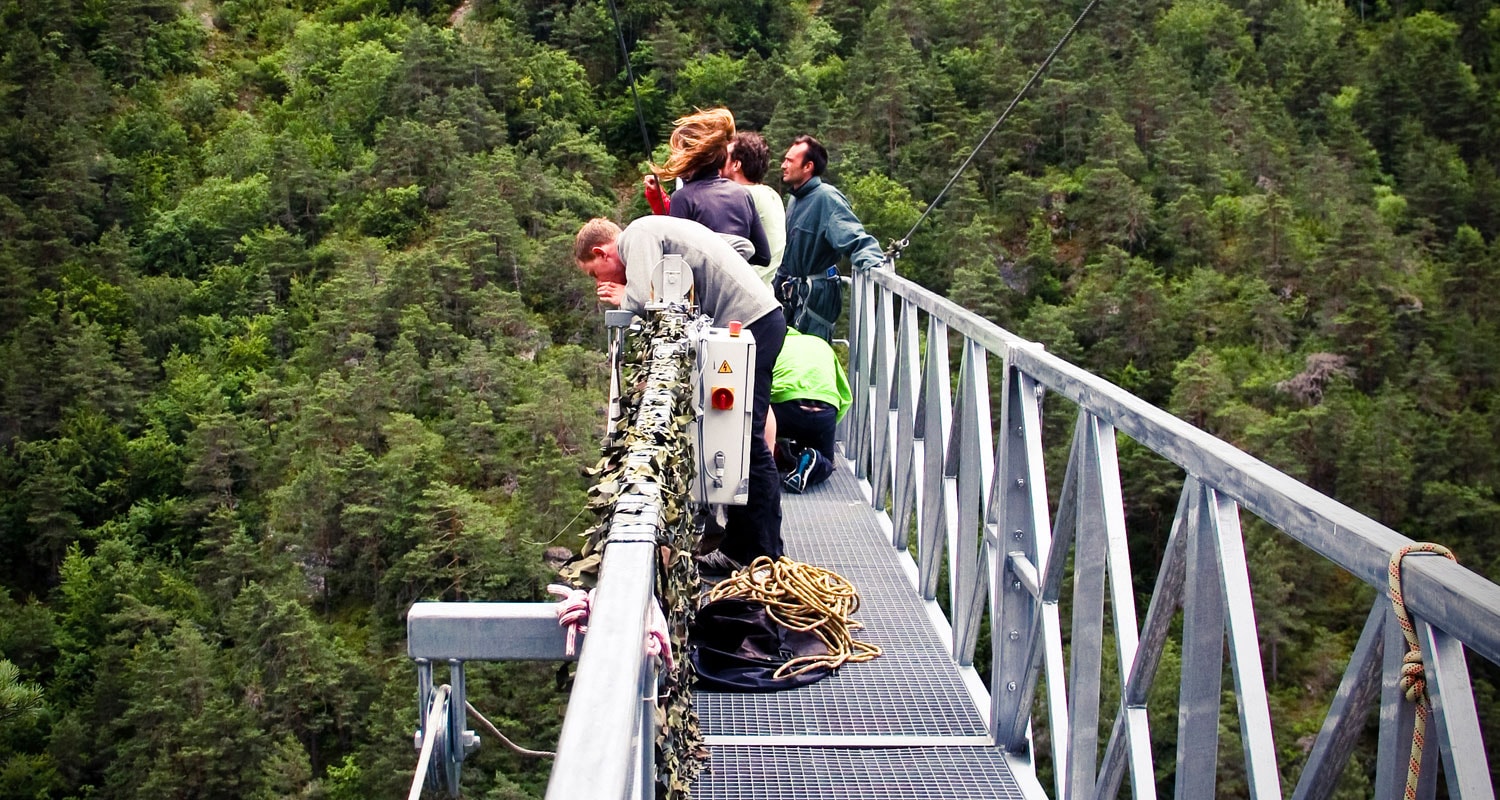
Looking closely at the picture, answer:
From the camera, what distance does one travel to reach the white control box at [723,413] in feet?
9.71

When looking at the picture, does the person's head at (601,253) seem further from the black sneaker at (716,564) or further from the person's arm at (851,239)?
the person's arm at (851,239)

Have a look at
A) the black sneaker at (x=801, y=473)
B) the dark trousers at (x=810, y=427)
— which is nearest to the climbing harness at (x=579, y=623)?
the dark trousers at (x=810, y=427)

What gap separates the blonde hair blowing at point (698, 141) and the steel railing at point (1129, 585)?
29.8 inches

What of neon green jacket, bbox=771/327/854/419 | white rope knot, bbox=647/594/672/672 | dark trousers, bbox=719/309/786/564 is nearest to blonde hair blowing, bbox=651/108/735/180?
dark trousers, bbox=719/309/786/564

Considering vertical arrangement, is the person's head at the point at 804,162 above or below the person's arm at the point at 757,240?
above

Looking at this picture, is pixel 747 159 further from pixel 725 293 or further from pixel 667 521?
pixel 667 521

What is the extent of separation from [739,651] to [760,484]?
459 mm

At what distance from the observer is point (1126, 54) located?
4125cm

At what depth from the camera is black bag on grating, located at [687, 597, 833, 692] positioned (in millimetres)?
3014

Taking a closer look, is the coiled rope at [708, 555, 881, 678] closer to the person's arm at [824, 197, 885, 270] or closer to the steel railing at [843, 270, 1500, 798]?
the steel railing at [843, 270, 1500, 798]

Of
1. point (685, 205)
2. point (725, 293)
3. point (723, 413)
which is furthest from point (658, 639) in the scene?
point (685, 205)

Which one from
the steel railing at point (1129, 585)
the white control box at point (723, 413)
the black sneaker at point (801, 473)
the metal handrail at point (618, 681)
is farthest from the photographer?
the black sneaker at point (801, 473)

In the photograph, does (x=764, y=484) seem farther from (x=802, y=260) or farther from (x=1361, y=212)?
(x=1361, y=212)

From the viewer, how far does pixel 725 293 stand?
10.5 feet
